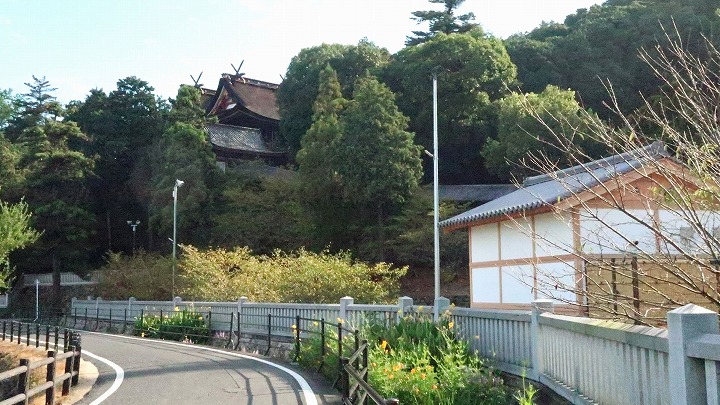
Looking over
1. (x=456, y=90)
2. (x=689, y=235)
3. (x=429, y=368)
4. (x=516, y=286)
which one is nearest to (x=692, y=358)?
(x=429, y=368)

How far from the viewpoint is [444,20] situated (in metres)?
56.2

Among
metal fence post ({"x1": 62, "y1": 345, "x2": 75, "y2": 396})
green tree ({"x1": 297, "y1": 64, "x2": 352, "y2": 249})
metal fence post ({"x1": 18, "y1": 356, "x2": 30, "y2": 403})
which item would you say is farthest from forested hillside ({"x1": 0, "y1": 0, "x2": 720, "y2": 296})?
metal fence post ({"x1": 18, "y1": 356, "x2": 30, "y2": 403})

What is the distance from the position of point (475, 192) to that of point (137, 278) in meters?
19.2

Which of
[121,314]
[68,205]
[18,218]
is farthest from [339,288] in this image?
[68,205]

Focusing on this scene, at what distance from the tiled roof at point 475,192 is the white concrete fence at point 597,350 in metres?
24.8

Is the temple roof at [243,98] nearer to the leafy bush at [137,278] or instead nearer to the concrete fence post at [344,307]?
the leafy bush at [137,278]

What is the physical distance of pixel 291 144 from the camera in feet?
175

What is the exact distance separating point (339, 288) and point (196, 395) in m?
13.3

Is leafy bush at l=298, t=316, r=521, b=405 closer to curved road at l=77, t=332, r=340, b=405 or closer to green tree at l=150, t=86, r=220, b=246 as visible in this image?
curved road at l=77, t=332, r=340, b=405

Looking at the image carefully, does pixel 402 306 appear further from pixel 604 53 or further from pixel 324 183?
pixel 604 53

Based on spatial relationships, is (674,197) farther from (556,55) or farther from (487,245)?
(556,55)

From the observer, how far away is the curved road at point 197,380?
11.3 m

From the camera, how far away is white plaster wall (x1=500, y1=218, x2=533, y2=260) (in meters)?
18.1

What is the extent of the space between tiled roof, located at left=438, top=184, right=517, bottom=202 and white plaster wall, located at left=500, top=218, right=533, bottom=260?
19.5 m
